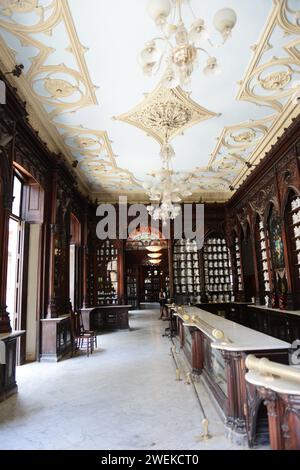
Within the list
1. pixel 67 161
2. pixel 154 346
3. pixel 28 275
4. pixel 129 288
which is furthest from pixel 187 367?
pixel 129 288

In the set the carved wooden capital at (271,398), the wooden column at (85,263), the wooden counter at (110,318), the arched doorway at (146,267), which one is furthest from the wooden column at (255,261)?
the carved wooden capital at (271,398)

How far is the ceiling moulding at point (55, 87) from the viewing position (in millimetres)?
3920

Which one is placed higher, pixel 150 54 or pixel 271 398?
pixel 150 54

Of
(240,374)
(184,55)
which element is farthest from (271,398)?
(184,55)

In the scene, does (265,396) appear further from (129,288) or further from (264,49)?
(129,288)

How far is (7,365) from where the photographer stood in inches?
176

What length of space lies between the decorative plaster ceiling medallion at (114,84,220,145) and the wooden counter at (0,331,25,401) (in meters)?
4.64

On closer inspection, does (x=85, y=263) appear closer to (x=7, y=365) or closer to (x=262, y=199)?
(x=262, y=199)

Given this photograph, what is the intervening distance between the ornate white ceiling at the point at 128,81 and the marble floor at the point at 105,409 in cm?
490

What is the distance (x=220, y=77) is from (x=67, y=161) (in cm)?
490

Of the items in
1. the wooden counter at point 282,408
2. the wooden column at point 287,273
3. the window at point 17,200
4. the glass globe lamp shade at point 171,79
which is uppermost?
the glass globe lamp shade at point 171,79

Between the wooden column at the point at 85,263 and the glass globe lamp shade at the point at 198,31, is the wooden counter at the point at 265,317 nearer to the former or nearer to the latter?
the wooden column at the point at 85,263

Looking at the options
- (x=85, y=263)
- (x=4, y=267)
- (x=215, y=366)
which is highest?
(x=85, y=263)

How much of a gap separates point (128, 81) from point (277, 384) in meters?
5.02
